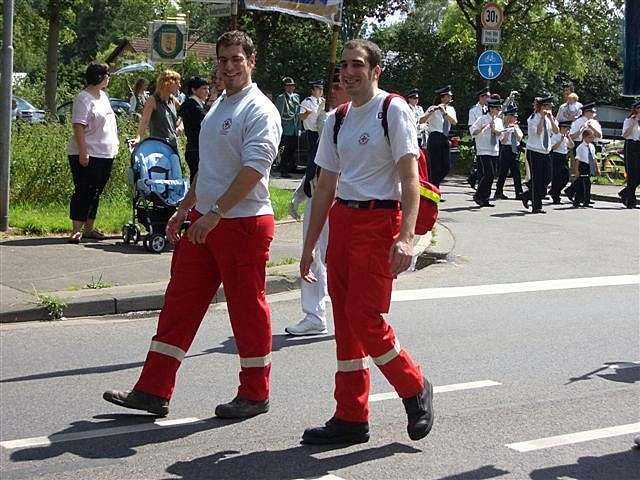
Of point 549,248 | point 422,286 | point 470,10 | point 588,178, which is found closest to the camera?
point 422,286

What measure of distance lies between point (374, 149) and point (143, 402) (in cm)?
200

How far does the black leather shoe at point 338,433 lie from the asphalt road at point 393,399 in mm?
66

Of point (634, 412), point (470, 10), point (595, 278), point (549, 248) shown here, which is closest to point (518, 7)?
point (470, 10)

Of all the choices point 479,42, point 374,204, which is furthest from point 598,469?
point 479,42

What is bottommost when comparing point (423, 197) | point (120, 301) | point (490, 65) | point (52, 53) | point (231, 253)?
point (120, 301)

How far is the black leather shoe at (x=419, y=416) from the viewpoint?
6.13 metres

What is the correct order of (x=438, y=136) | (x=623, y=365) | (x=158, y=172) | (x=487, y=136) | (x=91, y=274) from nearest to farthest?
(x=623, y=365) < (x=91, y=274) < (x=158, y=172) < (x=438, y=136) < (x=487, y=136)

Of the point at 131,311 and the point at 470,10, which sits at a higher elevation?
the point at 470,10

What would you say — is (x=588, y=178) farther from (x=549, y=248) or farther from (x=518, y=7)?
Result: (x=518, y=7)

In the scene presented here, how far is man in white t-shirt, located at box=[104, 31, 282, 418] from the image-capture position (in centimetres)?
662

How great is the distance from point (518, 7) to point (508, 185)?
397 inches

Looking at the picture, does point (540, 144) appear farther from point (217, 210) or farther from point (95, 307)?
point (217, 210)

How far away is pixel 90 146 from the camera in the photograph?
12.9 metres

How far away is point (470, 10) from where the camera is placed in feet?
112
